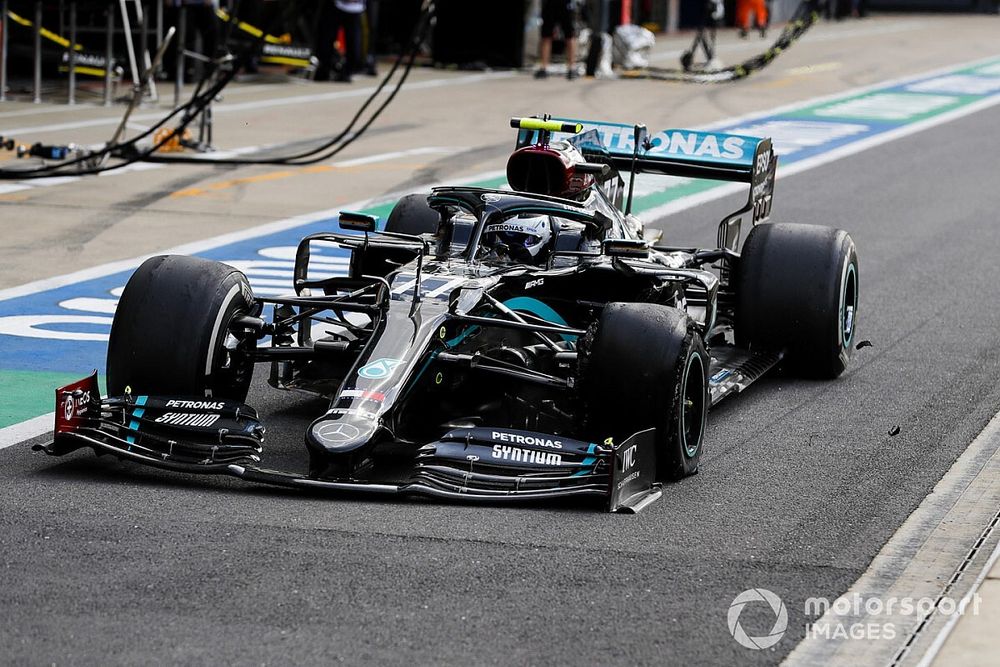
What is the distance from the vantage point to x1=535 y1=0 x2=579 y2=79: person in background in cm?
2636

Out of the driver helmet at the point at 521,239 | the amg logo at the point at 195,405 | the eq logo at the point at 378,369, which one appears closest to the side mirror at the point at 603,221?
the driver helmet at the point at 521,239

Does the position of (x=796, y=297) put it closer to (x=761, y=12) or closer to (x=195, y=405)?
(x=195, y=405)

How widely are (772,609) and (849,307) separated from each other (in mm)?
4018

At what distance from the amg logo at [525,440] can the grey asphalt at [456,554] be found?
0.26 m

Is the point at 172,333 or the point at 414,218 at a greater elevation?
the point at 414,218

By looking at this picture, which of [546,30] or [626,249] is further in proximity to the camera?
[546,30]

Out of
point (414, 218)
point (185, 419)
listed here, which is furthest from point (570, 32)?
point (185, 419)

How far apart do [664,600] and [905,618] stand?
2.48 ft

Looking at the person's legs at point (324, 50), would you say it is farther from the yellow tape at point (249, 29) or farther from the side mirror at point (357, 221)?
the side mirror at point (357, 221)

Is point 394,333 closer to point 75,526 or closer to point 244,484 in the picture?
point 244,484

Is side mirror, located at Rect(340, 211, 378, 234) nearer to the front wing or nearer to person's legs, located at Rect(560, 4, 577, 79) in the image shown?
the front wing

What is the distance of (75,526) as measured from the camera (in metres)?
5.82

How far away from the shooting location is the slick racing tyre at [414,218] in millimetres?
9211

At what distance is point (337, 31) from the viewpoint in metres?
25.8
